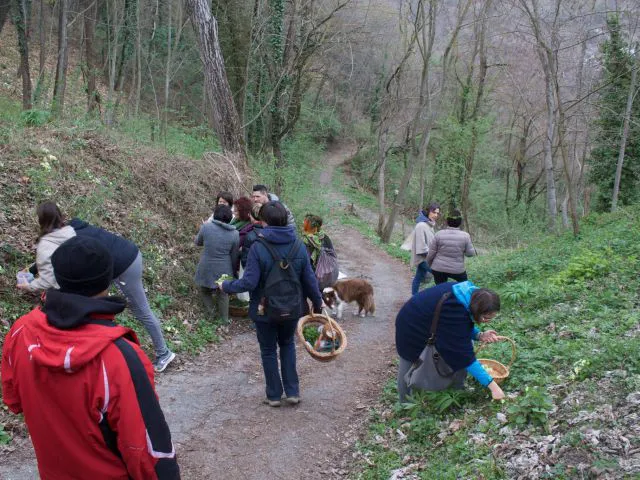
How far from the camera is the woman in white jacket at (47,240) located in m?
4.64

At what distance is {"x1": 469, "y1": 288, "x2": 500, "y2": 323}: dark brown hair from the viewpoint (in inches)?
168

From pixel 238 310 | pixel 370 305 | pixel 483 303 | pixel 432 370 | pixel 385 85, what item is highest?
pixel 385 85

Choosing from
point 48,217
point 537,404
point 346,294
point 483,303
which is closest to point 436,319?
point 483,303

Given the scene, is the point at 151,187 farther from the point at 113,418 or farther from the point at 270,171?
the point at 113,418

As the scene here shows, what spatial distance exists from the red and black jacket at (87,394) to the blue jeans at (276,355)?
119 inches

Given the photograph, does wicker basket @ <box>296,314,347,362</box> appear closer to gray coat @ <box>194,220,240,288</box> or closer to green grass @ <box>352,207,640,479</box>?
green grass @ <box>352,207,640,479</box>

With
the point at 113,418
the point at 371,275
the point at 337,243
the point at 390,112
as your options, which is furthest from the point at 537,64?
the point at 113,418

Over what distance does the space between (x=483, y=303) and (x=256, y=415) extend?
107 inches

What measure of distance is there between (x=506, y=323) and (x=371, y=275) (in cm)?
648

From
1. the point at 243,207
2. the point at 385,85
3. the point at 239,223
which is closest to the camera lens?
the point at 243,207

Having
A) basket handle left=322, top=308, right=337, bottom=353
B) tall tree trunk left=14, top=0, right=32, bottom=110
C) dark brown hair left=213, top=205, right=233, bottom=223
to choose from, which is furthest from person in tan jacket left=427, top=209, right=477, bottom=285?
tall tree trunk left=14, top=0, right=32, bottom=110

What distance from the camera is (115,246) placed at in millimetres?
5039

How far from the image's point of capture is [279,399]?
5574 mm

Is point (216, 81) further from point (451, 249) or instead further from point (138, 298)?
point (138, 298)
